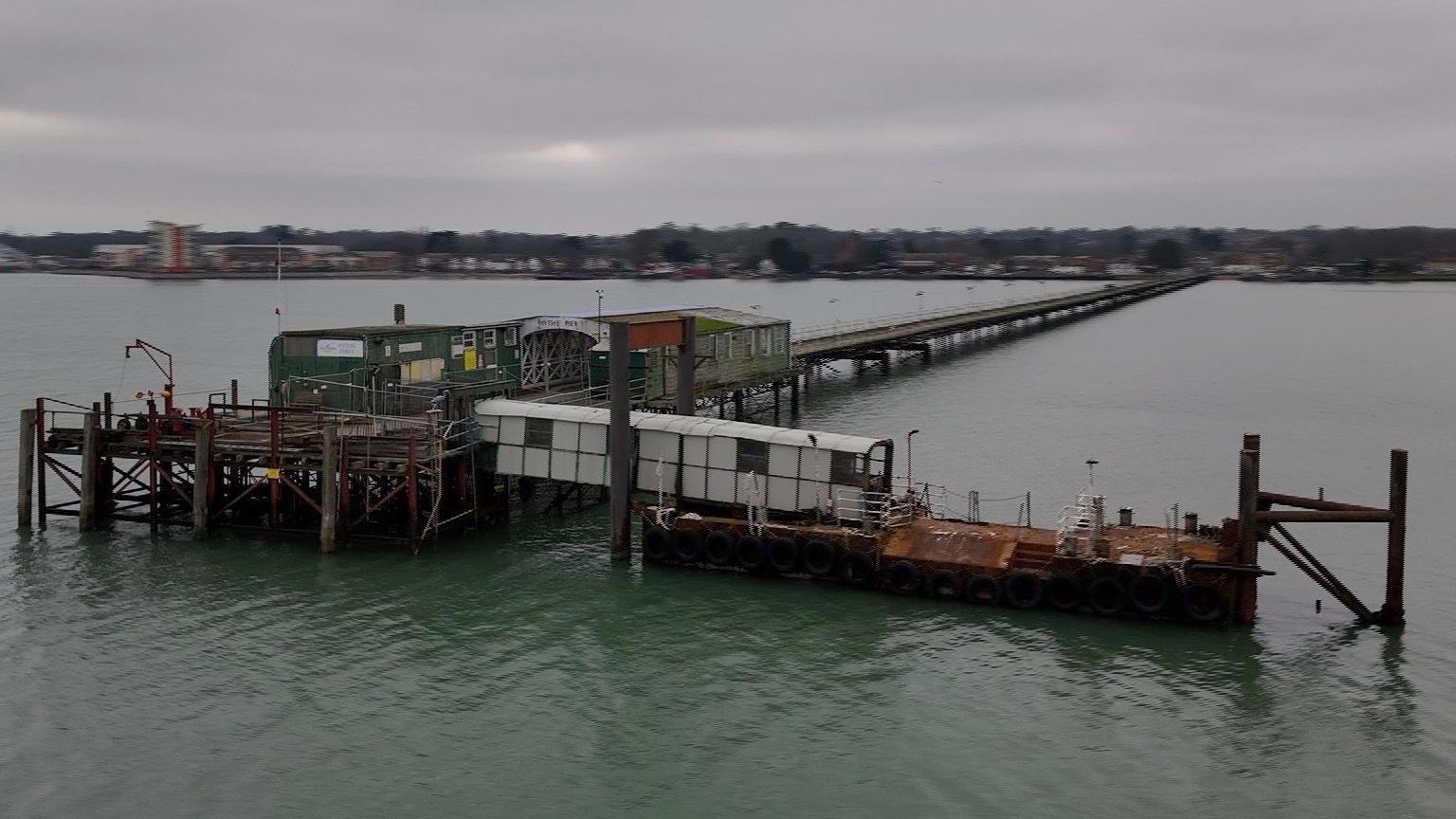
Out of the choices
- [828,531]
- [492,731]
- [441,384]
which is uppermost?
[441,384]

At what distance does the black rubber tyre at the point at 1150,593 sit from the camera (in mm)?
31797

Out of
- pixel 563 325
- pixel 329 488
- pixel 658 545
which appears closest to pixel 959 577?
pixel 658 545

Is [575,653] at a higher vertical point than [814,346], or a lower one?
lower

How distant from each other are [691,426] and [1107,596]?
13.9 m

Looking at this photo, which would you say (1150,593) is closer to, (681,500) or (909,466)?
Answer: (909,466)

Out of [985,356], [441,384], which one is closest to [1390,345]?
[985,356]

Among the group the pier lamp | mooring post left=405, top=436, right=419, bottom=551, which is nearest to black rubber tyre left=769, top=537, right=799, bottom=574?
the pier lamp

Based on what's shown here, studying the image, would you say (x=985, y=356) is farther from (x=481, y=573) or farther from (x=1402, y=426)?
(x=481, y=573)

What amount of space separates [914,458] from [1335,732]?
34.4 metres

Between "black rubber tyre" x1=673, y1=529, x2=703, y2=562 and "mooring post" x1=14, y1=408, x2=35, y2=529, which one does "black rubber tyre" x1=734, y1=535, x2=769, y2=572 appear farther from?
"mooring post" x1=14, y1=408, x2=35, y2=529

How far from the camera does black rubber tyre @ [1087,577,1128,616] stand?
105 feet

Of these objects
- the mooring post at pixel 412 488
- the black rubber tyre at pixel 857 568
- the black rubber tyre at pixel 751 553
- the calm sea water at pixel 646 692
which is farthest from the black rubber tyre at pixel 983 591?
the mooring post at pixel 412 488

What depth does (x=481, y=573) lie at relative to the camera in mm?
37750

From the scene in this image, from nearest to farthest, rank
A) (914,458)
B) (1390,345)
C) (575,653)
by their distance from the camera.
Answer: (575,653) < (914,458) < (1390,345)
